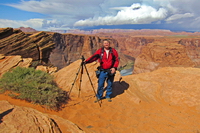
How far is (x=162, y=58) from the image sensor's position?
159 ft

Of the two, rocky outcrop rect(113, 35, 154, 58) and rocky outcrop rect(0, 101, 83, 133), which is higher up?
rocky outcrop rect(0, 101, 83, 133)

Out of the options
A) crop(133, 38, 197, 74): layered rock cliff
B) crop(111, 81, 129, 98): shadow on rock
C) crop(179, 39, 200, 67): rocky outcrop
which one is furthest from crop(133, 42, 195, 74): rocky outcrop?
crop(111, 81, 129, 98): shadow on rock

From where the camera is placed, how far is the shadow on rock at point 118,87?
6.20 meters

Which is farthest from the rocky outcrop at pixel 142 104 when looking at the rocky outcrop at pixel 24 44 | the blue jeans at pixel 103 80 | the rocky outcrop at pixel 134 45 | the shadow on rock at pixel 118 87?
the rocky outcrop at pixel 134 45

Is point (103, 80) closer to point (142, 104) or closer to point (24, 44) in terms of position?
point (142, 104)

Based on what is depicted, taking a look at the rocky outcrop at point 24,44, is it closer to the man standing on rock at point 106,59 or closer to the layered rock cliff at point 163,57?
the man standing on rock at point 106,59

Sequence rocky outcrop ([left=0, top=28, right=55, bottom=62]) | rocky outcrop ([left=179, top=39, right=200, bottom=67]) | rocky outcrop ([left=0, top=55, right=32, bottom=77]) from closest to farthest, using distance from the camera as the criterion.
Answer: rocky outcrop ([left=0, top=55, right=32, bottom=77])
rocky outcrop ([left=0, top=28, right=55, bottom=62])
rocky outcrop ([left=179, top=39, right=200, bottom=67])

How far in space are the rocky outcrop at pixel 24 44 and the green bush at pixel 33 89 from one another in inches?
359

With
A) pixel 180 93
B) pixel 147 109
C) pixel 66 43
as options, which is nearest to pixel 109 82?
pixel 147 109

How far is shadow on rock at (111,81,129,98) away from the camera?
620cm

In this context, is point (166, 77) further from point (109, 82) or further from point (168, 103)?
point (109, 82)

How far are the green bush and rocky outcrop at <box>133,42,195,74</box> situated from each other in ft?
153

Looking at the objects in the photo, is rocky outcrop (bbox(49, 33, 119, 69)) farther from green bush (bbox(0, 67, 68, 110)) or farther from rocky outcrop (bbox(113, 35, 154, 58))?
green bush (bbox(0, 67, 68, 110))

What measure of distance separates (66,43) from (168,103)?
69133mm
